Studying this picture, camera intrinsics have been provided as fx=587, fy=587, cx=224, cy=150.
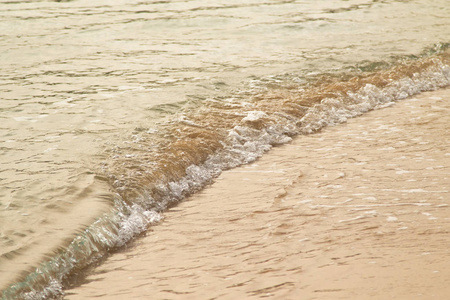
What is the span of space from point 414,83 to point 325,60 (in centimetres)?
124

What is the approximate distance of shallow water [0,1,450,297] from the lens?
363cm

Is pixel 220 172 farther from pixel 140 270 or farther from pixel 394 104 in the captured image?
pixel 394 104

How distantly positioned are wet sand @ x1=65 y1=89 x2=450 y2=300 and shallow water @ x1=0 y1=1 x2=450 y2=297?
28 centimetres

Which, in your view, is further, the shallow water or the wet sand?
the shallow water

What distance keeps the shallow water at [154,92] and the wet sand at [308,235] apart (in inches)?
10.9

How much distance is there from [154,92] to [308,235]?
3411 mm

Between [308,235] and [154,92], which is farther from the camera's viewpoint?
[154,92]

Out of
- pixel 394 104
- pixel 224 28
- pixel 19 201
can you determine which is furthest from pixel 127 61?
pixel 19 201

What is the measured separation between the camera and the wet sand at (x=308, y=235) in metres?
2.71

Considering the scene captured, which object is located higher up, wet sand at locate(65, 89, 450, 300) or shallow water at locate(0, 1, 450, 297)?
Result: shallow water at locate(0, 1, 450, 297)

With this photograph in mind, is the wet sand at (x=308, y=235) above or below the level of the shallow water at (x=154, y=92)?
below

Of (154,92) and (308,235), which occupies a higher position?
(154,92)

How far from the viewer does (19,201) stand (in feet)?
12.0

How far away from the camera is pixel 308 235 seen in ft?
10.6
